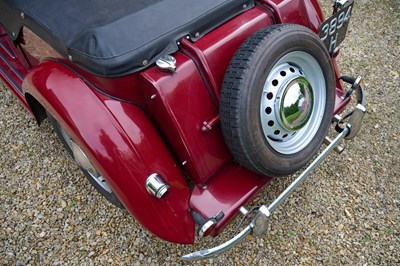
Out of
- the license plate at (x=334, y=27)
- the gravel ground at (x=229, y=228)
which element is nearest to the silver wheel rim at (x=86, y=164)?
the gravel ground at (x=229, y=228)

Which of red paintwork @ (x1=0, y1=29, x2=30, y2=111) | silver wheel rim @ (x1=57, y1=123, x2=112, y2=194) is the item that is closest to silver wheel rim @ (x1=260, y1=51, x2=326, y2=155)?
silver wheel rim @ (x1=57, y1=123, x2=112, y2=194)

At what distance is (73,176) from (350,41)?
2865 mm

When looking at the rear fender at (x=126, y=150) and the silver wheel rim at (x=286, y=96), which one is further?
the silver wheel rim at (x=286, y=96)

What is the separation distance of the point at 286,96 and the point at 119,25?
89 cm

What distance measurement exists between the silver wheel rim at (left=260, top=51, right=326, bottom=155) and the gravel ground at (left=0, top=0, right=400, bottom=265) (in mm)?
564

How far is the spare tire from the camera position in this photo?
63.2 inches

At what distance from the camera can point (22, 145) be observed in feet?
9.04

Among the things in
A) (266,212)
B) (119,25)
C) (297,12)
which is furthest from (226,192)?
(297,12)

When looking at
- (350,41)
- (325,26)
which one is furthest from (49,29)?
(350,41)

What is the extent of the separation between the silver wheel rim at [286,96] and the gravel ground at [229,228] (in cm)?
56

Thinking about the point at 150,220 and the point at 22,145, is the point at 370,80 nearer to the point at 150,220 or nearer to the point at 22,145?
the point at 150,220

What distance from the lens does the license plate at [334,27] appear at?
2049mm

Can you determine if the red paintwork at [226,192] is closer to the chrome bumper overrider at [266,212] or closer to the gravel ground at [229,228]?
the chrome bumper overrider at [266,212]

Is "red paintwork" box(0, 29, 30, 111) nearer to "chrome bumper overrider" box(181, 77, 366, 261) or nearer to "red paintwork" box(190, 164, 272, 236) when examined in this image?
"red paintwork" box(190, 164, 272, 236)
